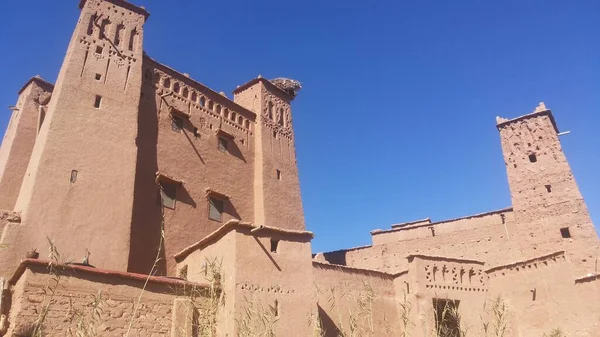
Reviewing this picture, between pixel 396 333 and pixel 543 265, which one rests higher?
pixel 543 265

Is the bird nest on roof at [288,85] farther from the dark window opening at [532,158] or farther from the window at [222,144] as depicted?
the dark window opening at [532,158]

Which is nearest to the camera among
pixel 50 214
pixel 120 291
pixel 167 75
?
pixel 120 291

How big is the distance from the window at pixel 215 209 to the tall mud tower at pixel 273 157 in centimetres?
169

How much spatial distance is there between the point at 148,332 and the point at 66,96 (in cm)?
737

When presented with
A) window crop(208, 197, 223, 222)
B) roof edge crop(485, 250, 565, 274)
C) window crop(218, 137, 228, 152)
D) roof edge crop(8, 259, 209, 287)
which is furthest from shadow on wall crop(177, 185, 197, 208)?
roof edge crop(485, 250, 565, 274)

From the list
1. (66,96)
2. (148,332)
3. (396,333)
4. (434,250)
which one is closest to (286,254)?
(148,332)

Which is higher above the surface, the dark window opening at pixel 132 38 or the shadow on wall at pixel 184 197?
the dark window opening at pixel 132 38

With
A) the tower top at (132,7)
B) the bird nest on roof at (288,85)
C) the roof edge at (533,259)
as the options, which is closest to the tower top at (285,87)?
the bird nest on roof at (288,85)

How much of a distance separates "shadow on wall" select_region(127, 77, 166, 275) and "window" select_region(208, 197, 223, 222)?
2002mm

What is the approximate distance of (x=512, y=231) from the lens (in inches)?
825

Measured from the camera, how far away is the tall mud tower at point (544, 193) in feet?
62.0

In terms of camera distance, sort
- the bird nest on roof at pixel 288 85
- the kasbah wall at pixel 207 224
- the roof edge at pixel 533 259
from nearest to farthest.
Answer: the kasbah wall at pixel 207 224, the roof edge at pixel 533 259, the bird nest on roof at pixel 288 85

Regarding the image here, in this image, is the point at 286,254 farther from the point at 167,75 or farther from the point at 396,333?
the point at 167,75

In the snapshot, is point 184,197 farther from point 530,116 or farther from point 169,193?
point 530,116
